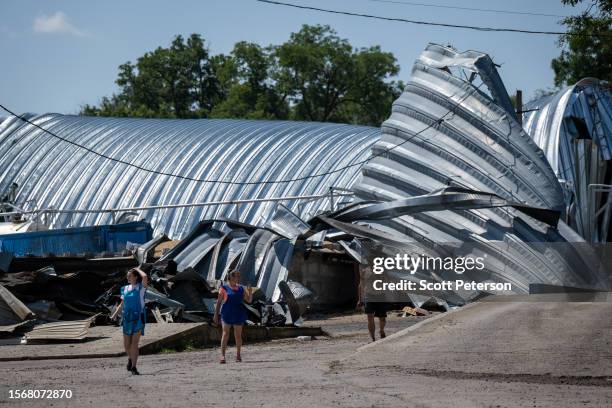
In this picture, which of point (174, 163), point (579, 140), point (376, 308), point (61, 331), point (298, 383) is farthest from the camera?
point (174, 163)

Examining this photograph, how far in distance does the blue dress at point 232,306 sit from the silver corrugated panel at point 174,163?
42.2 feet

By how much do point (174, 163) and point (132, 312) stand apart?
2258cm

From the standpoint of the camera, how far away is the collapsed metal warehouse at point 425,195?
22297mm

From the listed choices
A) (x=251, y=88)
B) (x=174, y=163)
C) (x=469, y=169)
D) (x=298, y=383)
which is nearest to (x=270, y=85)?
(x=251, y=88)

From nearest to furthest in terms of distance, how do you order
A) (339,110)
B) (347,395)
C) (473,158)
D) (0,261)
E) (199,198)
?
(347,395) < (0,261) < (473,158) < (199,198) < (339,110)

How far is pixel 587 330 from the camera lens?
15.1m

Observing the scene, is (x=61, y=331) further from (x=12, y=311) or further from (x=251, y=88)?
(x=251, y=88)

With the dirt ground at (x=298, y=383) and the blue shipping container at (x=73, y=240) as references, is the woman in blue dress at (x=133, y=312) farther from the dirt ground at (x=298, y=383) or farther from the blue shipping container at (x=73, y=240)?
the blue shipping container at (x=73, y=240)

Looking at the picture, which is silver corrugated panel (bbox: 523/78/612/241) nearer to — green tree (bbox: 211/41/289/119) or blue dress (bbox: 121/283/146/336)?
blue dress (bbox: 121/283/146/336)

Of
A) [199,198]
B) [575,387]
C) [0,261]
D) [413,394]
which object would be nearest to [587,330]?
[575,387]

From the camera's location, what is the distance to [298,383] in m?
11.5

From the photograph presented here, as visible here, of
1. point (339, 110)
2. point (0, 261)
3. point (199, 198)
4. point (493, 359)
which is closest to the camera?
point (493, 359)

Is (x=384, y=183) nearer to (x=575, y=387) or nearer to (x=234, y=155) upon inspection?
(x=234, y=155)

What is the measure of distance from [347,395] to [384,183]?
14851mm
